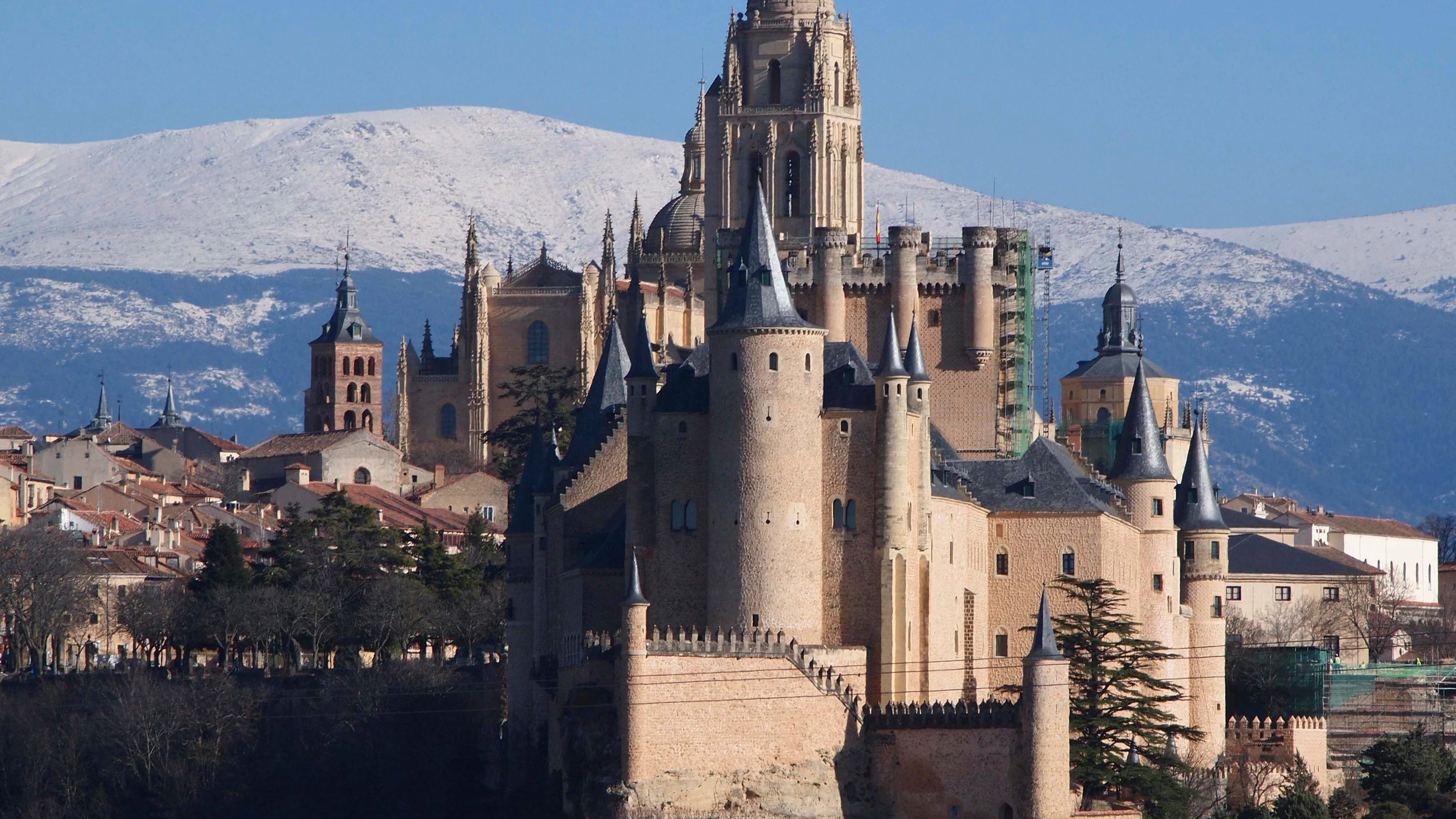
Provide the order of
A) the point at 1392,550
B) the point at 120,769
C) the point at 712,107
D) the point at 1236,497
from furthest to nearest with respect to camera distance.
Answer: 1. the point at 1236,497
2. the point at 1392,550
3. the point at 712,107
4. the point at 120,769

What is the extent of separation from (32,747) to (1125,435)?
31.6m

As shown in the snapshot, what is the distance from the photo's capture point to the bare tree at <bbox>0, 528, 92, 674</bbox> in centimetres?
9719

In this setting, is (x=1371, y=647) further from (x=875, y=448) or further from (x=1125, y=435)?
(x=875, y=448)

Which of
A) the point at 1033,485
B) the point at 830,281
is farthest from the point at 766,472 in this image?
the point at 830,281

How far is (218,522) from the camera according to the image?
367 ft

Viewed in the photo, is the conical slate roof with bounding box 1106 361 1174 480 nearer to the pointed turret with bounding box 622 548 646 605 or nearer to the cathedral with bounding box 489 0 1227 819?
the cathedral with bounding box 489 0 1227 819

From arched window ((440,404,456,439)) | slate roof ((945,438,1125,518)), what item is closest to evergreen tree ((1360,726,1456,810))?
slate roof ((945,438,1125,518))

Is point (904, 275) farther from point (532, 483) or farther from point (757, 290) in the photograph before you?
point (757, 290)

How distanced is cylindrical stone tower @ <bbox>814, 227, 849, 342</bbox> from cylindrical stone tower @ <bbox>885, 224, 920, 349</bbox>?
1438 mm

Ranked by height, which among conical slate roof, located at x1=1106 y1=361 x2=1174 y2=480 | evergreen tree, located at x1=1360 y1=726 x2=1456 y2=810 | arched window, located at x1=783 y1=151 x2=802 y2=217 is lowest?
evergreen tree, located at x1=1360 y1=726 x2=1456 y2=810

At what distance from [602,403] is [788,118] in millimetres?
19733

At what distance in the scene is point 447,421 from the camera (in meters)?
150

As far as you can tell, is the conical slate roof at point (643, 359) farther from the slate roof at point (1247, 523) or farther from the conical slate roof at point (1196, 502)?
the slate roof at point (1247, 523)

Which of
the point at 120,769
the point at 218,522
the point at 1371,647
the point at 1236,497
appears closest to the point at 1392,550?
the point at 1236,497
